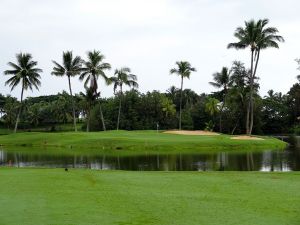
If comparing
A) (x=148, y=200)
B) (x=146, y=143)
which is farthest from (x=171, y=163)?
(x=148, y=200)

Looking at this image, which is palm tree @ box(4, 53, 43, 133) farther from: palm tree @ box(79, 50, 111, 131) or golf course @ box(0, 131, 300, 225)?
golf course @ box(0, 131, 300, 225)

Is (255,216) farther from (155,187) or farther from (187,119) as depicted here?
(187,119)

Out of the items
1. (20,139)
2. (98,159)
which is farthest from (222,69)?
(98,159)

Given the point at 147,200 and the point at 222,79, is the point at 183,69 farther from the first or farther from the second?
the point at 147,200

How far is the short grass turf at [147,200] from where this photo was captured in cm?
1341

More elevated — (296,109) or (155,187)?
(296,109)

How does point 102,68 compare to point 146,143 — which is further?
point 102,68

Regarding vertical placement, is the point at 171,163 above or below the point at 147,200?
above

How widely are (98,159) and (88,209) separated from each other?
29.4 m

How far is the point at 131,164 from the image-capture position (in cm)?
3903

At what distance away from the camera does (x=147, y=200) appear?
53.9ft

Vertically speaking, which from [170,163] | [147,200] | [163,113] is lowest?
[147,200]

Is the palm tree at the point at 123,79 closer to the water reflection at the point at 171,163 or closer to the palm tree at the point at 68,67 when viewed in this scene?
the palm tree at the point at 68,67

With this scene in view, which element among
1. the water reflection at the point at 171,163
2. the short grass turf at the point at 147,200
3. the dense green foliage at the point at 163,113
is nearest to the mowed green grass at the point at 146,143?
the water reflection at the point at 171,163
